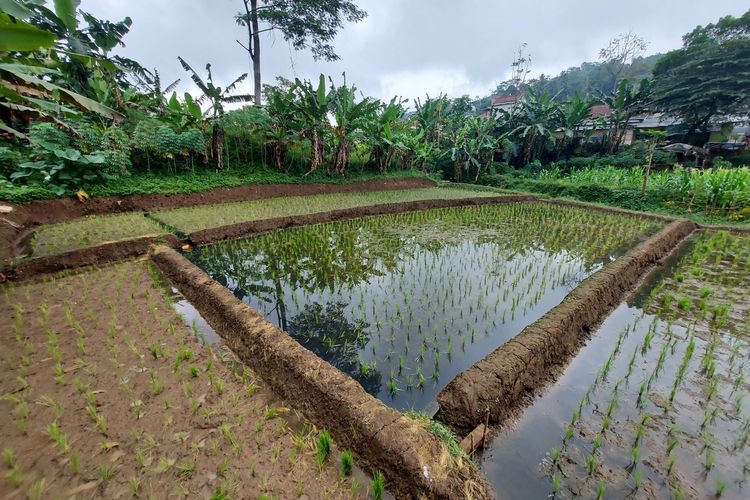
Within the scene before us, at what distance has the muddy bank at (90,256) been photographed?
420 cm

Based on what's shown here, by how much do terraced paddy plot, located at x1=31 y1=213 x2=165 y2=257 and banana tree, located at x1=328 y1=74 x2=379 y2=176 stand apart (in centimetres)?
700

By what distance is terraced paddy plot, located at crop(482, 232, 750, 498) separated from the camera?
71.3 inches

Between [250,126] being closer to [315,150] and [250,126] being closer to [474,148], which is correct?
[315,150]

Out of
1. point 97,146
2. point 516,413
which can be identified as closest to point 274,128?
point 97,146

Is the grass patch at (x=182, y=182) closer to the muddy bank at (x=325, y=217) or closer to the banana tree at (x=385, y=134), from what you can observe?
the banana tree at (x=385, y=134)

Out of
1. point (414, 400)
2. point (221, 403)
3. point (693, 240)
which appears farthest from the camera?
point (693, 240)

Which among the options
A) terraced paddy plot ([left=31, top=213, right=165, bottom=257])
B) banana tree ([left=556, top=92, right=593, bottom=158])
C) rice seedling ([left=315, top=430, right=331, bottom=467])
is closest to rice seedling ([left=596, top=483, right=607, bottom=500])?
rice seedling ([left=315, top=430, right=331, bottom=467])

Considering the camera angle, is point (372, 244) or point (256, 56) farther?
point (256, 56)

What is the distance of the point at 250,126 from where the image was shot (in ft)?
36.5

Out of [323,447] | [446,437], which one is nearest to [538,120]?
[446,437]

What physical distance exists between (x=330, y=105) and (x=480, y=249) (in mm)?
8046

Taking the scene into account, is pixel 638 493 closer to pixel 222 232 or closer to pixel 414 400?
pixel 414 400

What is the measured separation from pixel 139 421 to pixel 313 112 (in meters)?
10.6

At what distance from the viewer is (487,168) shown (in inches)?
674
